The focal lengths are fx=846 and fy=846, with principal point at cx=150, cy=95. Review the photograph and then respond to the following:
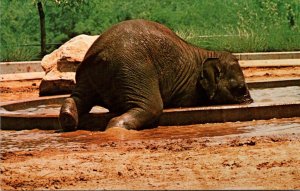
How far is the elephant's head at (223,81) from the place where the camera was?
42.3 feet

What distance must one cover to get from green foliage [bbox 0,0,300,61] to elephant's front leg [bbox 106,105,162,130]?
16946 mm

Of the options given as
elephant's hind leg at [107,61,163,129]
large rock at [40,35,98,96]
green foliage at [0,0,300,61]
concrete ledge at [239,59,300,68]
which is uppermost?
elephant's hind leg at [107,61,163,129]

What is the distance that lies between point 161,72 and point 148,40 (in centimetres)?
55

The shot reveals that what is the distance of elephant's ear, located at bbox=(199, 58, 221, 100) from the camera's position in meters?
12.8

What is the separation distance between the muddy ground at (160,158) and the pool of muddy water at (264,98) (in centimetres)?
223

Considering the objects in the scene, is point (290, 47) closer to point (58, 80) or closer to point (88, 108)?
point (58, 80)

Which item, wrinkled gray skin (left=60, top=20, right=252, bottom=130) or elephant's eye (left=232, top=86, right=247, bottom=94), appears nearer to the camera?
wrinkled gray skin (left=60, top=20, right=252, bottom=130)

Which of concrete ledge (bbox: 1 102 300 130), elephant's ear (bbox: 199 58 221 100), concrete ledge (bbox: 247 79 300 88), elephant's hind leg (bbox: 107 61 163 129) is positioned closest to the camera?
elephant's hind leg (bbox: 107 61 163 129)

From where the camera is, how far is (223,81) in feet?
42.8

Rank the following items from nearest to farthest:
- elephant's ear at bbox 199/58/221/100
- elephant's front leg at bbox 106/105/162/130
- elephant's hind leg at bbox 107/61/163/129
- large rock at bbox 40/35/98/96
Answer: elephant's front leg at bbox 106/105/162/130, elephant's hind leg at bbox 107/61/163/129, elephant's ear at bbox 199/58/221/100, large rock at bbox 40/35/98/96

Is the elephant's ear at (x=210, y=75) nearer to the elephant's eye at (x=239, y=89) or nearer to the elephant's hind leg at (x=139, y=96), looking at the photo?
the elephant's eye at (x=239, y=89)

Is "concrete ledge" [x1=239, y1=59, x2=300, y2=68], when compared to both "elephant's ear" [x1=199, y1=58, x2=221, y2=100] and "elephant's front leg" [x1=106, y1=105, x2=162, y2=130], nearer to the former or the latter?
"elephant's ear" [x1=199, y1=58, x2=221, y2=100]

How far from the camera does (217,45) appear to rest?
2764cm

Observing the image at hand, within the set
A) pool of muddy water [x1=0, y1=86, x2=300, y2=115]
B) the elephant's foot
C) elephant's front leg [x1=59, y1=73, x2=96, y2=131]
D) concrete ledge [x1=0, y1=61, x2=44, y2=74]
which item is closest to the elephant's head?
pool of muddy water [x1=0, y1=86, x2=300, y2=115]
